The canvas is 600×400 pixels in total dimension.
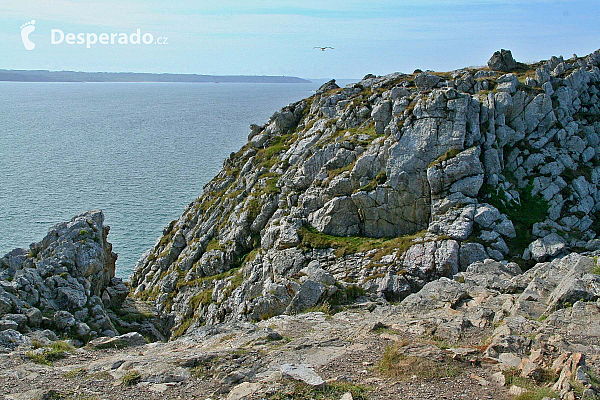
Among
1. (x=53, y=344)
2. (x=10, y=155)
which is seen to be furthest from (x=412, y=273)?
(x=10, y=155)

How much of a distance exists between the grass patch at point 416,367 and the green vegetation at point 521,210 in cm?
1991

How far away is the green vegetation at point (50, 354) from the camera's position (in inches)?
730

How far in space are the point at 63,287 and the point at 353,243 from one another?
1919cm

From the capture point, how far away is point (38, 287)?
91.6 feet

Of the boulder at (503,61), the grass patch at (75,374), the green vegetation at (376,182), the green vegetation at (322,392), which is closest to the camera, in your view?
the green vegetation at (322,392)

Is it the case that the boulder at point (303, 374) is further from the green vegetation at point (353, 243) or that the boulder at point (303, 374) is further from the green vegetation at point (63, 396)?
the green vegetation at point (353, 243)

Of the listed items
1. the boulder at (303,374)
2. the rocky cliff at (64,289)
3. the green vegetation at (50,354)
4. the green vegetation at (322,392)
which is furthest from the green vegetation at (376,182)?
the green vegetation at (322,392)

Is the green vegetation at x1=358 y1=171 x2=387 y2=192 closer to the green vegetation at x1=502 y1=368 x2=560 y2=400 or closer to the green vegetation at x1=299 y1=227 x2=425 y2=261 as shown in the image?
the green vegetation at x1=299 y1=227 x2=425 y2=261

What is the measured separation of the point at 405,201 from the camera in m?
37.5

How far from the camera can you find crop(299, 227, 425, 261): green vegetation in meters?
34.8

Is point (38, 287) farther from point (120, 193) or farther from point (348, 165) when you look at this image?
point (120, 193)

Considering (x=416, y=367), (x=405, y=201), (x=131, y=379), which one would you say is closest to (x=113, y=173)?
(x=405, y=201)

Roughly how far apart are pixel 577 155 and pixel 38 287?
39.0 meters

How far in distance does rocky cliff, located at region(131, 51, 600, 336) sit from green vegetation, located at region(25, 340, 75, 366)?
1042cm
